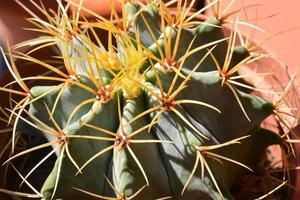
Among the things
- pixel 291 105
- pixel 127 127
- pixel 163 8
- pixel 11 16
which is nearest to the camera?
pixel 127 127

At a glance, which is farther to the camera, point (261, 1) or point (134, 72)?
point (261, 1)

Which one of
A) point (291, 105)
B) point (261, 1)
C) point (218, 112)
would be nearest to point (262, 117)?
point (218, 112)

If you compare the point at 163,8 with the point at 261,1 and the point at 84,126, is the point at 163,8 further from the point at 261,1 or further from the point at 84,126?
the point at 261,1

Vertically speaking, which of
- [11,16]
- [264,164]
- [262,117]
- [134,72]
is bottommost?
[264,164]

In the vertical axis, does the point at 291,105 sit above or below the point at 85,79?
below

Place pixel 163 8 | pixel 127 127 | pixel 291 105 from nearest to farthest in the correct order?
pixel 127 127 < pixel 163 8 < pixel 291 105

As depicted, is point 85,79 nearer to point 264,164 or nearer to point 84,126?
point 84,126
